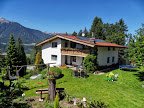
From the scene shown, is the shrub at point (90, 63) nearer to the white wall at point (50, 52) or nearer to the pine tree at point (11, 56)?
the white wall at point (50, 52)

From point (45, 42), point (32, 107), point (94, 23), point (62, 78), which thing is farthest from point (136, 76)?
point (94, 23)

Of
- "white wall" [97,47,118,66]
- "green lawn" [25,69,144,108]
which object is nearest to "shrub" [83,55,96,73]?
"green lawn" [25,69,144,108]

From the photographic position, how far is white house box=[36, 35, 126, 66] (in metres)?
38.9

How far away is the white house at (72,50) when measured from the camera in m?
38.9

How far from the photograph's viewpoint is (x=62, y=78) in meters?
32.4

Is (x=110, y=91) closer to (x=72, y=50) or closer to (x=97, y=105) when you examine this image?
(x=97, y=105)

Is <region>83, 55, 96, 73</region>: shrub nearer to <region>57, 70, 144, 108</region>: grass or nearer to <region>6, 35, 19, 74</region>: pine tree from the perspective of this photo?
<region>57, 70, 144, 108</region>: grass

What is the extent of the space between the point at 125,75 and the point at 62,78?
948 centimetres

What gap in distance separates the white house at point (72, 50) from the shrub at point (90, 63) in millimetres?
1869

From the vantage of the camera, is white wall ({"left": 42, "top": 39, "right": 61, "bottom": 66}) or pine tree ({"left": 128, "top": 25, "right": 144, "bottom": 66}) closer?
pine tree ({"left": 128, "top": 25, "right": 144, "bottom": 66})

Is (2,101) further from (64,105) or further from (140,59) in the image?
(140,59)

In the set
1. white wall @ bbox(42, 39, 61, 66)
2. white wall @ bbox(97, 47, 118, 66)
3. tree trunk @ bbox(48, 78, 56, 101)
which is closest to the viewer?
tree trunk @ bbox(48, 78, 56, 101)

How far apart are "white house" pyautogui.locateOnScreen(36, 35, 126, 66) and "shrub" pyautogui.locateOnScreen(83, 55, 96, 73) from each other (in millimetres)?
1869

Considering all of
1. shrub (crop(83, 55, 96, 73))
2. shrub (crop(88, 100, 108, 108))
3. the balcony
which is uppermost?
the balcony
